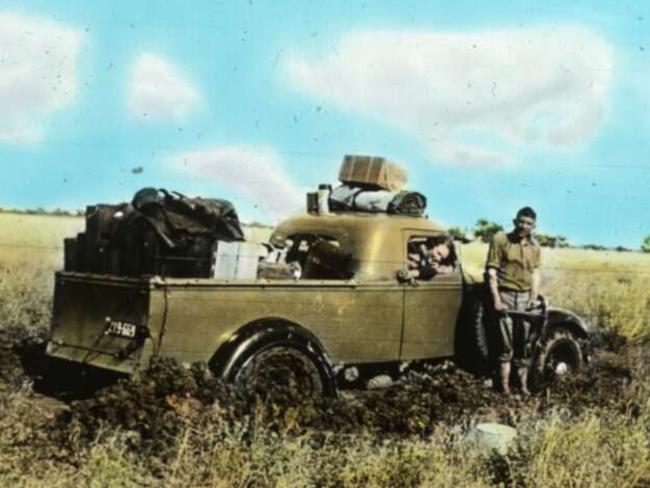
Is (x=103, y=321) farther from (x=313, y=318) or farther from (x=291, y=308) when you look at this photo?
(x=313, y=318)

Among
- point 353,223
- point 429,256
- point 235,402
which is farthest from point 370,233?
point 235,402

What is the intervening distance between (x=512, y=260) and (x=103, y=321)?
13.4 ft

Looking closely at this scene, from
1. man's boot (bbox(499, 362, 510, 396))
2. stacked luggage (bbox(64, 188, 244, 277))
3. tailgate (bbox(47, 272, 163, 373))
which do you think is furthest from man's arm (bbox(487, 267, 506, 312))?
tailgate (bbox(47, 272, 163, 373))

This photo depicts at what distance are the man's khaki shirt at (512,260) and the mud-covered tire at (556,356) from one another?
0.88m

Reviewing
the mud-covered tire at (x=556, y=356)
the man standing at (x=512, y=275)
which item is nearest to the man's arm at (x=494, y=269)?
the man standing at (x=512, y=275)

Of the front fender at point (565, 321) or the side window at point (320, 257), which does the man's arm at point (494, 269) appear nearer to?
the front fender at point (565, 321)

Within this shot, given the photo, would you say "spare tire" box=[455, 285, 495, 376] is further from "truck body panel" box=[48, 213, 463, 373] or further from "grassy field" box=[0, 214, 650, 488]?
"grassy field" box=[0, 214, 650, 488]

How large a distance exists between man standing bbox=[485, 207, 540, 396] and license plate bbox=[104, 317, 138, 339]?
12.2 feet

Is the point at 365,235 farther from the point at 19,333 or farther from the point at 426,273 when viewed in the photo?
the point at 19,333

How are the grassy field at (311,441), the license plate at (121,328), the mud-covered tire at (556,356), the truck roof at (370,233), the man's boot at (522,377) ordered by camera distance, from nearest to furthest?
the grassy field at (311,441)
the license plate at (121,328)
the truck roof at (370,233)
the man's boot at (522,377)
the mud-covered tire at (556,356)

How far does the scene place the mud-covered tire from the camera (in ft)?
34.1

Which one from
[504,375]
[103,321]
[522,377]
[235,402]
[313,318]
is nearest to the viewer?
[235,402]

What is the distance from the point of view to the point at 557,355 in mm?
10797

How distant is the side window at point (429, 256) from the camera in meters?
9.84
